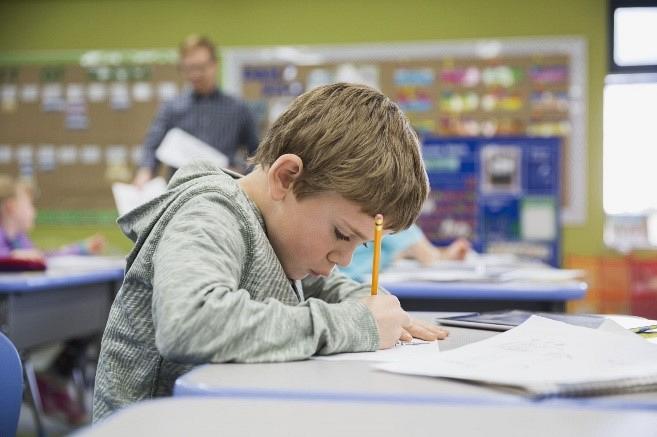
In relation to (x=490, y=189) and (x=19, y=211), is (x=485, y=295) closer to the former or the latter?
(x=490, y=189)

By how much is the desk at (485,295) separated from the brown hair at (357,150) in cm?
86

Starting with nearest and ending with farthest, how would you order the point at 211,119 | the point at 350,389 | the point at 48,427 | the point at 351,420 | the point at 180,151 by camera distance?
1. the point at 351,420
2. the point at 350,389
3. the point at 48,427
4. the point at 180,151
5. the point at 211,119

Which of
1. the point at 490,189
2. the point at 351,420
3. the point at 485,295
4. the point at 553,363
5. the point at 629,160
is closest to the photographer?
the point at 351,420

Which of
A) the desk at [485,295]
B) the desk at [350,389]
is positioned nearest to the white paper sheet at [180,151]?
the desk at [485,295]

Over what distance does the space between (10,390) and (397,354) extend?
0.54 meters

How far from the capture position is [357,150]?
1.02 m

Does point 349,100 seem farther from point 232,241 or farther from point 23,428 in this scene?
point 23,428

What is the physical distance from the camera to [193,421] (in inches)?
21.7

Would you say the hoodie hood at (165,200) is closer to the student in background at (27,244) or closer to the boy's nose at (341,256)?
the boy's nose at (341,256)

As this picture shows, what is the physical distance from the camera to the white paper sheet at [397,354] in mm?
887

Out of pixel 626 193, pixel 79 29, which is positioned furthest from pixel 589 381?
pixel 79 29

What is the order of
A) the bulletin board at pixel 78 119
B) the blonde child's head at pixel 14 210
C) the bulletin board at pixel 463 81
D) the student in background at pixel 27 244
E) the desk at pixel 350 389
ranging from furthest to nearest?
the bulletin board at pixel 78 119
the bulletin board at pixel 463 81
the blonde child's head at pixel 14 210
the student in background at pixel 27 244
the desk at pixel 350 389

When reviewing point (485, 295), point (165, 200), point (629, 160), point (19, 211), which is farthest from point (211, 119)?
point (165, 200)

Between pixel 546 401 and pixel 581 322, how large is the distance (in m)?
0.56
